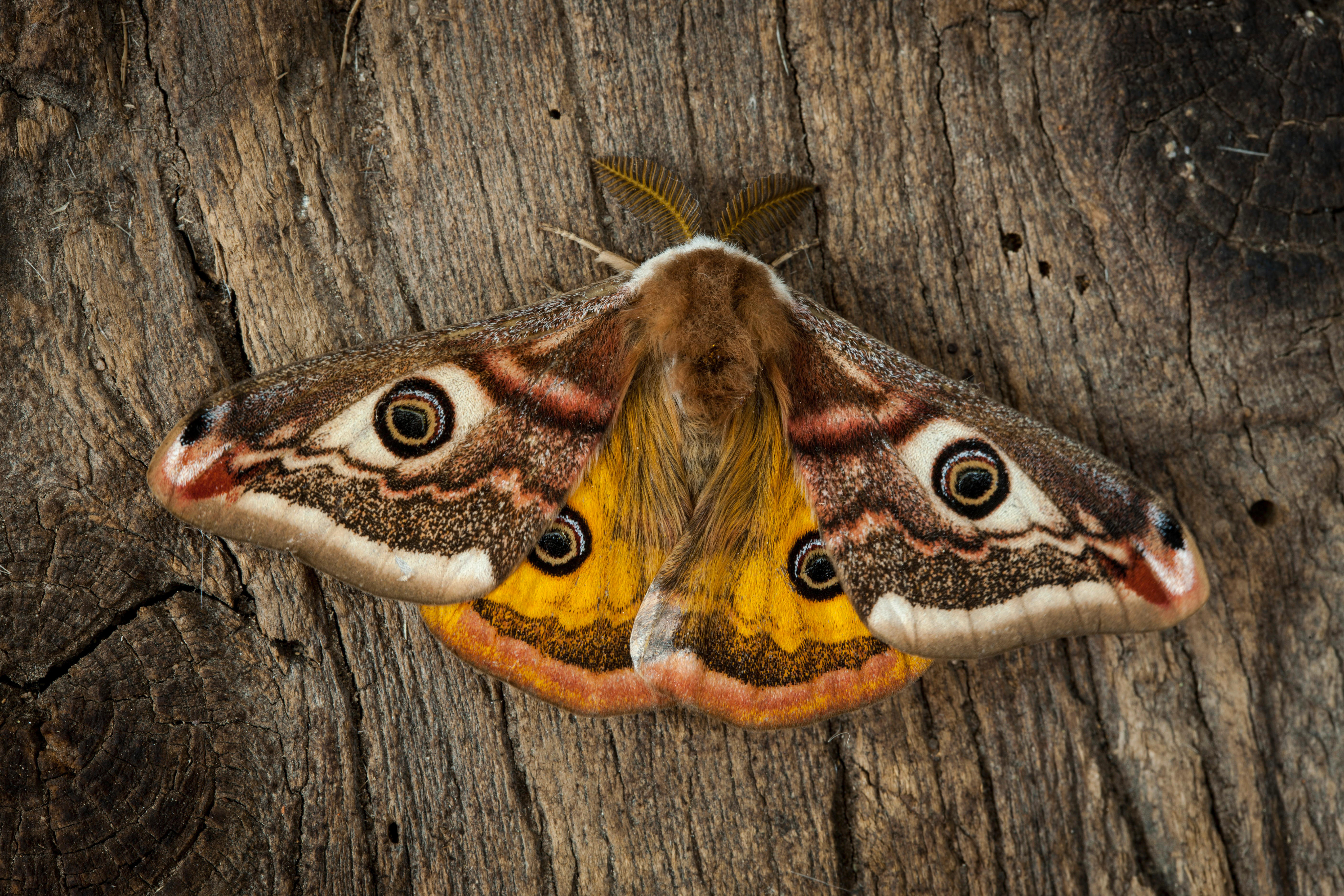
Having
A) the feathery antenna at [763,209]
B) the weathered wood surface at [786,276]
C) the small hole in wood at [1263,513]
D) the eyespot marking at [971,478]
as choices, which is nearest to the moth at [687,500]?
the eyespot marking at [971,478]

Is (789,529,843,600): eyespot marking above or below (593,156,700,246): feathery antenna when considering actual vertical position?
below

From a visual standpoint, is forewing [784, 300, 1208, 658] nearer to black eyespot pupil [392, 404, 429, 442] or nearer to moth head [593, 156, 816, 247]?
moth head [593, 156, 816, 247]

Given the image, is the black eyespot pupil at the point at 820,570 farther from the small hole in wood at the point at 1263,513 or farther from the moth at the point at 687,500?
the small hole in wood at the point at 1263,513

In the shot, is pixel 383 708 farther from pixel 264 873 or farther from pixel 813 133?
pixel 813 133

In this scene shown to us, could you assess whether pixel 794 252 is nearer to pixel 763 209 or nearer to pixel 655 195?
pixel 763 209

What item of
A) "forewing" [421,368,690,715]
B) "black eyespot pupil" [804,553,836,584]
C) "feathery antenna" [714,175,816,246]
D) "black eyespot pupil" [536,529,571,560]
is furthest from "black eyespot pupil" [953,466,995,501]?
"black eyespot pupil" [536,529,571,560]

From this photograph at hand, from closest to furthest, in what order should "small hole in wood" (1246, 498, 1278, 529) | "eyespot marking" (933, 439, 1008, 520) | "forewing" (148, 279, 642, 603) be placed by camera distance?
"forewing" (148, 279, 642, 603), "eyespot marking" (933, 439, 1008, 520), "small hole in wood" (1246, 498, 1278, 529)

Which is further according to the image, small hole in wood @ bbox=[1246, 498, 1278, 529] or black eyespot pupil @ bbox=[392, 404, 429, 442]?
small hole in wood @ bbox=[1246, 498, 1278, 529]
